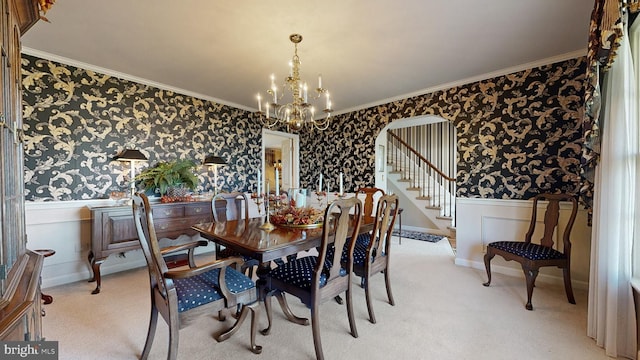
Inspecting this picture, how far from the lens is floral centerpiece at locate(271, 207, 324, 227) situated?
218cm

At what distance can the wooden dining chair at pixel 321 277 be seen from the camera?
1.58 metres

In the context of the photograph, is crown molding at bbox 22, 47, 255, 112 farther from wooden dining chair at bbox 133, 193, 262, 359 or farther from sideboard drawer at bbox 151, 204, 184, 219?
wooden dining chair at bbox 133, 193, 262, 359

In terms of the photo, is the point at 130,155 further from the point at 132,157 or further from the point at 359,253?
the point at 359,253

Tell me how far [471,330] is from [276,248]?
1658mm

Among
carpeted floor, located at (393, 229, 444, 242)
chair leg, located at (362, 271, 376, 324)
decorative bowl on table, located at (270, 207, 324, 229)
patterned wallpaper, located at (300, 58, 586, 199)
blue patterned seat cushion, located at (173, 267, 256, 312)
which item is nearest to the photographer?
blue patterned seat cushion, located at (173, 267, 256, 312)

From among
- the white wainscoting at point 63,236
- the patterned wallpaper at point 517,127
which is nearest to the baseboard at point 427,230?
the patterned wallpaper at point 517,127

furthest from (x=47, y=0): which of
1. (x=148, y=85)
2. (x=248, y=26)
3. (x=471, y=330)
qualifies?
(x=471, y=330)

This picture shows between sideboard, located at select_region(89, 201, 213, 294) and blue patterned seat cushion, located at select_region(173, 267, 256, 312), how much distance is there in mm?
1644

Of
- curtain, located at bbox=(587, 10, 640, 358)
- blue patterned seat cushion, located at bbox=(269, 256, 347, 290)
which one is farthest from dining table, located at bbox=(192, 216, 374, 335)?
curtain, located at bbox=(587, 10, 640, 358)

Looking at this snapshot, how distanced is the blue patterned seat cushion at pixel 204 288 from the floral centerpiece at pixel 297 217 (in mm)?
→ 602

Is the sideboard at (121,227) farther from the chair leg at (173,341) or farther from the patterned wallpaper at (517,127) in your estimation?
the patterned wallpaper at (517,127)

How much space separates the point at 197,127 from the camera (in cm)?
→ 386

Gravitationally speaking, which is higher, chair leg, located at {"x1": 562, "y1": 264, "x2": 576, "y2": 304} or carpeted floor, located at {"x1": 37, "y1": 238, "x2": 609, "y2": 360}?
chair leg, located at {"x1": 562, "y1": 264, "x2": 576, "y2": 304}

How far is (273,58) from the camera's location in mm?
2688
